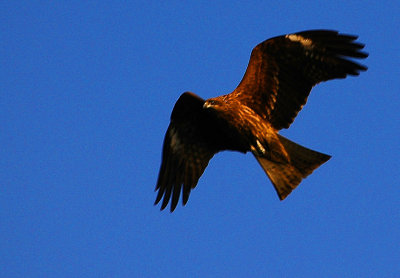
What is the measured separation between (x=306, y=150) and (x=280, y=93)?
106cm

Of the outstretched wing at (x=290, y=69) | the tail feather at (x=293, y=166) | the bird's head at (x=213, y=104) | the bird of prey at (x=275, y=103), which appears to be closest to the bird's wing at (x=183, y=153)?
the bird of prey at (x=275, y=103)

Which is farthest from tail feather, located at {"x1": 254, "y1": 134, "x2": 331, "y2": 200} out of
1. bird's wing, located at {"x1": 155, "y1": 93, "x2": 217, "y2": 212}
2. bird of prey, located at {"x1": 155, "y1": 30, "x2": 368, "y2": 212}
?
bird's wing, located at {"x1": 155, "y1": 93, "x2": 217, "y2": 212}

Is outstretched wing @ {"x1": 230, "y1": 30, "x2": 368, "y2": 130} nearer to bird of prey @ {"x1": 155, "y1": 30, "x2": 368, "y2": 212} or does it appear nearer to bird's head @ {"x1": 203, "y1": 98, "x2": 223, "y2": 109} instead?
bird of prey @ {"x1": 155, "y1": 30, "x2": 368, "y2": 212}

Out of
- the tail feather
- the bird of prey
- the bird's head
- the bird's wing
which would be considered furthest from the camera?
the bird's wing

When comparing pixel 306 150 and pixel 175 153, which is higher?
pixel 175 153

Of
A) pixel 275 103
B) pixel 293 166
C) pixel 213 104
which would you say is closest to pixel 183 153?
pixel 213 104

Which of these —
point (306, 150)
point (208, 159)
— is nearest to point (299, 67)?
point (306, 150)

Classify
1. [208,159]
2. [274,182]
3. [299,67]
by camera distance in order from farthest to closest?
[208,159], [299,67], [274,182]

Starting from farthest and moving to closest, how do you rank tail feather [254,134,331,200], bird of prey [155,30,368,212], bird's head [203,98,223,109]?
bird's head [203,98,223,109] → bird of prey [155,30,368,212] → tail feather [254,134,331,200]

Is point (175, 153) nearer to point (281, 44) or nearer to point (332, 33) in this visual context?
point (281, 44)

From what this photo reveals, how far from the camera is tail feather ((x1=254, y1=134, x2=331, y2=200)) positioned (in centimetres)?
855

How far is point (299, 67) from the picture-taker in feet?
29.9

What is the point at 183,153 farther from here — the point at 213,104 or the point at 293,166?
the point at 293,166

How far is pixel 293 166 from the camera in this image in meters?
8.70
